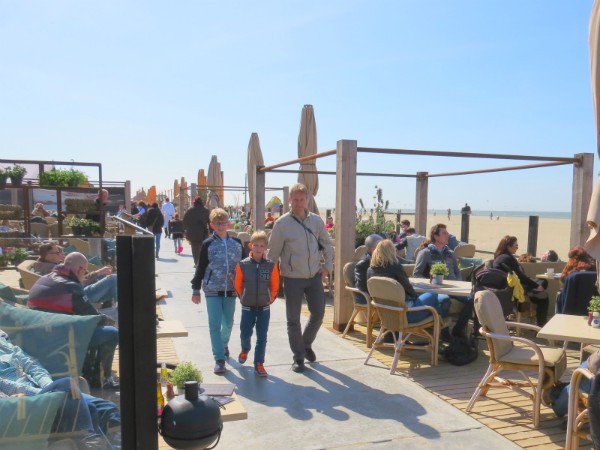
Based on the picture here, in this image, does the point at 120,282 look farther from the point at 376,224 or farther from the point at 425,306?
the point at 376,224

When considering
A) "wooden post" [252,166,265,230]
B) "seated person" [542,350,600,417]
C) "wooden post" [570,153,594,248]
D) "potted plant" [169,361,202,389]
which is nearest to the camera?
"potted plant" [169,361,202,389]

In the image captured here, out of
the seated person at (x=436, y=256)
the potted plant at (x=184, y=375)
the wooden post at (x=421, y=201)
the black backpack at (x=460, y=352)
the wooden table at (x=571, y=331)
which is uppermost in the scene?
the wooden post at (x=421, y=201)

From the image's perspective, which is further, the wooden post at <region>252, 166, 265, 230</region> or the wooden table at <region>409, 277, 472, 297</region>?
the wooden post at <region>252, 166, 265, 230</region>

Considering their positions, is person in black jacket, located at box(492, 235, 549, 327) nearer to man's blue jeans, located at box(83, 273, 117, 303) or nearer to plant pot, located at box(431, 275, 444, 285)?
plant pot, located at box(431, 275, 444, 285)

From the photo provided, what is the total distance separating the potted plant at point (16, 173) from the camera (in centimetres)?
937

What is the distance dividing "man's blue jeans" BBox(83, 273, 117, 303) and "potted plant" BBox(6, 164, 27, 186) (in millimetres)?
7999

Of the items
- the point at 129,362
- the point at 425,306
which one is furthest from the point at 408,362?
the point at 129,362

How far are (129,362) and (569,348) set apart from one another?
552 centimetres

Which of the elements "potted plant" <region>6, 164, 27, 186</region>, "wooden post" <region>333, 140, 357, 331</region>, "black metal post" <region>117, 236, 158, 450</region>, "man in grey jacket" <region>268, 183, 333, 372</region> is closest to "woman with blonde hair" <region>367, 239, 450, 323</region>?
"man in grey jacket" <region>268, 183, 333, 372</region>

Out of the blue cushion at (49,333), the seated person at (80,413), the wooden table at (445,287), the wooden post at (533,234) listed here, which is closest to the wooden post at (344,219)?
the wooden table at (445,287)

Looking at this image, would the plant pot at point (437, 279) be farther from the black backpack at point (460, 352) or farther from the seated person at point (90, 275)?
the seated person at point (90, 275)

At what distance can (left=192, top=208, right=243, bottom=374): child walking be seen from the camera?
4637 millimetres

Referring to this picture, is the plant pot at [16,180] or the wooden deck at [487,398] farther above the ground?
the plant pot at [16,180]

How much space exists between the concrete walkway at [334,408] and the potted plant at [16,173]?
5922 mm
